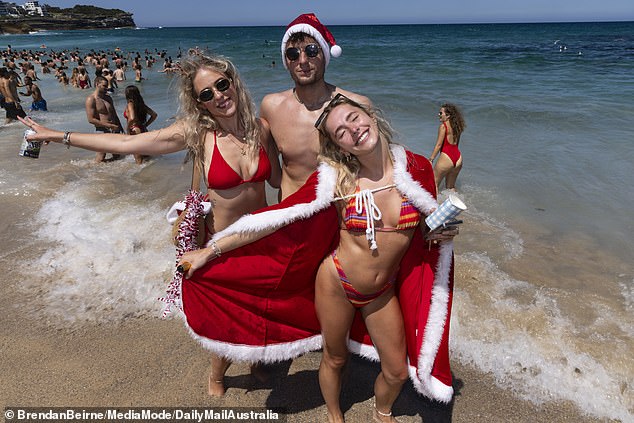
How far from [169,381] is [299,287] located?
140cm

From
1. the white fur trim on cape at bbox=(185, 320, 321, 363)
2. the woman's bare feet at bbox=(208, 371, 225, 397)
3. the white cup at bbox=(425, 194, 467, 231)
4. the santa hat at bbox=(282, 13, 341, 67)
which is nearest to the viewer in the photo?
the white cup at bbox=(425, 194, 467, 231)

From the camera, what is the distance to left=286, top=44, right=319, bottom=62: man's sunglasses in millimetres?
2711

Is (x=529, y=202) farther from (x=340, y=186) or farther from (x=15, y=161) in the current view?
(x=15, y=161)

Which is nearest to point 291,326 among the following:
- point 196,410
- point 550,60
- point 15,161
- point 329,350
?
point 329,350

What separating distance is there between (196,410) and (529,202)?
17.4 feet

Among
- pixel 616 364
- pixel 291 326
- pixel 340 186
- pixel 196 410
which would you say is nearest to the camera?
pixel 340 186

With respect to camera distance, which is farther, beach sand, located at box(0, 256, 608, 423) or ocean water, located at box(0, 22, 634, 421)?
ocean water, located at box(0, 22, 634, 421)

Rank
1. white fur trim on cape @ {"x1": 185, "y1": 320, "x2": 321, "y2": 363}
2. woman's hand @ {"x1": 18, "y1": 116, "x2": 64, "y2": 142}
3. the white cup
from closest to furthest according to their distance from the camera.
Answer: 1. the white cup
2. woman's hand @ {"x1": 18, "y1": 116, "x2": 64, "y2": 142}
3. white fur trim on cape @ {"x1": 185, "y1": 320, "x2": 321, "y2": 363}

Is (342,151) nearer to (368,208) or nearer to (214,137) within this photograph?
(368,208)

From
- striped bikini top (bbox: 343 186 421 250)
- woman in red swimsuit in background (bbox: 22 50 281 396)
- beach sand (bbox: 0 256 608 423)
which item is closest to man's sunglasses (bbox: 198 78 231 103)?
woman in red swimsuit in background (bbox: 22 50 281 396)

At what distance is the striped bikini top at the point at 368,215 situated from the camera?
2.00 m

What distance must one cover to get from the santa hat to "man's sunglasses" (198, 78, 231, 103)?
26.8 inches

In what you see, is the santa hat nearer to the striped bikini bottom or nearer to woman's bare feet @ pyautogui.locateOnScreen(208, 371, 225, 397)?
the striped bikini bottom

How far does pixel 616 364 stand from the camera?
10.0 feet
